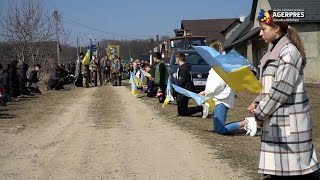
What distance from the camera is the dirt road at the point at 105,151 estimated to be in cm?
644

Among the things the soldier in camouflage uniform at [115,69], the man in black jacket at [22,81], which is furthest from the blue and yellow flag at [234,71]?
the soldier in camouflage uniform at [115,69]

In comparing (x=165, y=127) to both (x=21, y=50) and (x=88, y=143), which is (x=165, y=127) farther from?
(x=21, y=50)

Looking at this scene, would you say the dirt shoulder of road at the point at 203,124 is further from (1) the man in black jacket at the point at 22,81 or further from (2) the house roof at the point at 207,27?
(2) the house roof at the point at 207,27

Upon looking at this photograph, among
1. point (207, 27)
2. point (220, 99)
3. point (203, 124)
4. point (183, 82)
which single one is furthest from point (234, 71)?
point (207, 27)

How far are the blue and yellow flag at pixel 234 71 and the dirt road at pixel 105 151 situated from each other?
1.59 meters

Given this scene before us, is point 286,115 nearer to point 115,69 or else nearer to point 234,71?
point 234,71

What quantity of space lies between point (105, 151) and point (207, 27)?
7190 cm

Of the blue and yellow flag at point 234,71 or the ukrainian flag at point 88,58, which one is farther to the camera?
the ukrainian flag at point 88,58

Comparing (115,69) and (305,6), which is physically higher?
(305,6)

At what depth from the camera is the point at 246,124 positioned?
9047 millimetres

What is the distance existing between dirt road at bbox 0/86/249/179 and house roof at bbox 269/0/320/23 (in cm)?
2363

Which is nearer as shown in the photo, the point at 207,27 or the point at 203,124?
the point at 203,124

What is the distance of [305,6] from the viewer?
113 ft

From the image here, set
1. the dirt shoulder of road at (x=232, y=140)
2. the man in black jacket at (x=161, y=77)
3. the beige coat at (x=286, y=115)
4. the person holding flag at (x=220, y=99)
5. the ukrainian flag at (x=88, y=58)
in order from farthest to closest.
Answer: the ukrainian flag at (x=88, y=58)
the man in black jacket at (x=161, y=77)
the person holding flag at (x=220, y=99)
the dirt shoulder of road at (x=232, y=140)
the beige coat at (x=286, y=115)
